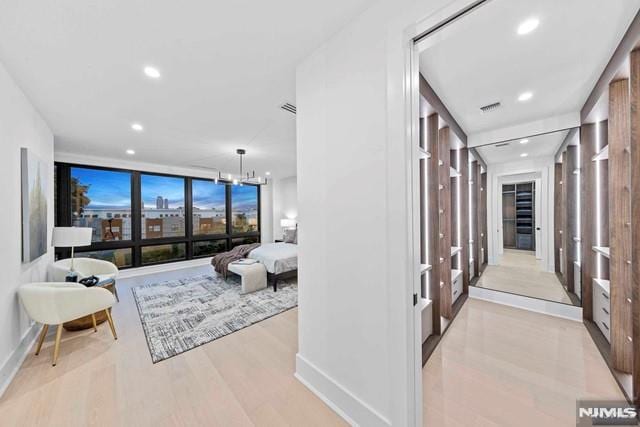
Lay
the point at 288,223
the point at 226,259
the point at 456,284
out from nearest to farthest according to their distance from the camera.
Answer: the point at 456,284
the point at 226,259
the point at 288,223

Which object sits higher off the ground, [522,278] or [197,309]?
[522,278]

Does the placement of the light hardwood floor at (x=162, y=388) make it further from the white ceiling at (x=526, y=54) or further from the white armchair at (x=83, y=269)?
the white ceiling at (x=526, y=54)

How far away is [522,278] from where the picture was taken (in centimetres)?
332

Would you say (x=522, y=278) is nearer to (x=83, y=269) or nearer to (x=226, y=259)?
(x=226, y=259)

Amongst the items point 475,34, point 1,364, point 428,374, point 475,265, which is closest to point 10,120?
point 1,364

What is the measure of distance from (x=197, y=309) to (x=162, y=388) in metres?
1.53

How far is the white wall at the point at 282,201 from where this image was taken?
7.59 m

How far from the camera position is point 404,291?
120 cm

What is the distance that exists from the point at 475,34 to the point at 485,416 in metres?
2.55

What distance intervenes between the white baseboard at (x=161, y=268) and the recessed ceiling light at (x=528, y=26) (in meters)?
6.78

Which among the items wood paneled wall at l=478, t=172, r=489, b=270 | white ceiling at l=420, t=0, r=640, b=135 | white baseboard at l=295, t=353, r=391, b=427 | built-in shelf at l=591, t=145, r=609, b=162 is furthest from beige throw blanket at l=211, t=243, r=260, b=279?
built-in shelf at l=591, t=145, r=609, b=162

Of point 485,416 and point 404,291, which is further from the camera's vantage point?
point 485,416

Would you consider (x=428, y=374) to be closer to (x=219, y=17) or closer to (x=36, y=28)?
(x=219, y=17)

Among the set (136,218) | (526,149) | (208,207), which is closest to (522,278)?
(526,149)
